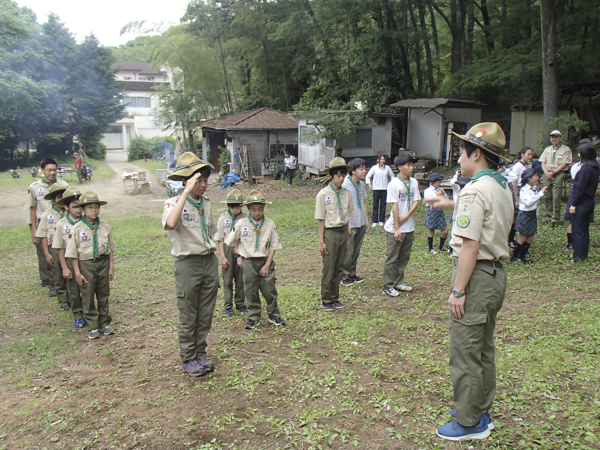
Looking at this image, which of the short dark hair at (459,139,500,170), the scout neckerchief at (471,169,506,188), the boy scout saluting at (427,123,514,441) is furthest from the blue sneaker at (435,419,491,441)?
the short dark hair at (459,139,500,170)

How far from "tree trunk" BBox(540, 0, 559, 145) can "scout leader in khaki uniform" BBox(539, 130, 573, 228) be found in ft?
11.1

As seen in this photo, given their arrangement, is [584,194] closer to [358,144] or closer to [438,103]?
[438,103]

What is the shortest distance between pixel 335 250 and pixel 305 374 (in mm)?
1993

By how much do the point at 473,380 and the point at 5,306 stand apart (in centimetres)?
659

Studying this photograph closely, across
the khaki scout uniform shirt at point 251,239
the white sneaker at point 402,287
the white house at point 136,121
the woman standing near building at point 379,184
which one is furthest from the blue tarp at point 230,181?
the white house at point 136,121

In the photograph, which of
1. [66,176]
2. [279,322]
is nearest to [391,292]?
A: [279,322]

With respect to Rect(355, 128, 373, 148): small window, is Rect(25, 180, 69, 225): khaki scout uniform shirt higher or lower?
lower

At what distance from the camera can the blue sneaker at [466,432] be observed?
321cm

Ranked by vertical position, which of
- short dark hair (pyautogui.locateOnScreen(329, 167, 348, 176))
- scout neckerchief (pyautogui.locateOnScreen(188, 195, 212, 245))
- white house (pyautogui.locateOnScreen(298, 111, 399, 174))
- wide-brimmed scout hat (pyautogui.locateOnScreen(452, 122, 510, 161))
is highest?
white house (pyautogui.locateOnScreen(298, 111, 399, 174))

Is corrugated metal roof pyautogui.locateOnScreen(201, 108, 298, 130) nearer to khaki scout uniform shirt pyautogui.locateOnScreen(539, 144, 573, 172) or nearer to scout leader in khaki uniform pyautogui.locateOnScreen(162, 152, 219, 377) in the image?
khaki scout uniform shirt pyautogui.locateOnScreen(539, 144, 573, 172)

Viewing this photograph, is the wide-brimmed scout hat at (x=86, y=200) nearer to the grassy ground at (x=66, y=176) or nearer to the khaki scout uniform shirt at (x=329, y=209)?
the khaki scout uniform shirt at (x=329, y=209)

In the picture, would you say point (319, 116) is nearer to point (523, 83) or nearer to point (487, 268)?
point (523, 83)

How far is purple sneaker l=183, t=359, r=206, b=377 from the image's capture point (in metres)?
4.24

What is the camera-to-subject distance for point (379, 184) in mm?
11031
